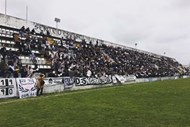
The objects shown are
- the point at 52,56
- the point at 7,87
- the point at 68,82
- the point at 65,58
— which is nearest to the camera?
the point at 7,87

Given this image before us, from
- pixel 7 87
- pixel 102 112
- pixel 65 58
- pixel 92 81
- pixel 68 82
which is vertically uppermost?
pixel 65 58

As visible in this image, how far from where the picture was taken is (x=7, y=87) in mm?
33062

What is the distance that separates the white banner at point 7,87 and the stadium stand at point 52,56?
239cm

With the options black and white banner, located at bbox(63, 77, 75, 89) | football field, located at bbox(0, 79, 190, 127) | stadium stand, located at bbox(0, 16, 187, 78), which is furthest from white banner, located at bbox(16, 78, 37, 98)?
black and white banner, located at bbox(63, 77, 75, 89)

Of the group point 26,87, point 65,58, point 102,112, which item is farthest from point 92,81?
point 102,112

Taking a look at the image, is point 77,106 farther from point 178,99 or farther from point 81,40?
point 81,40

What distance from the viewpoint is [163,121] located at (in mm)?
20453

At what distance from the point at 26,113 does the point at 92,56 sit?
129ft

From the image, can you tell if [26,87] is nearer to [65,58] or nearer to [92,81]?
[92,81]

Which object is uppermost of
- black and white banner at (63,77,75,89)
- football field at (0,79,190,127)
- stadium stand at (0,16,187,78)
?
stadium stand at (0,16,187,78)

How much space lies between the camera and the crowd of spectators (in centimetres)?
4000

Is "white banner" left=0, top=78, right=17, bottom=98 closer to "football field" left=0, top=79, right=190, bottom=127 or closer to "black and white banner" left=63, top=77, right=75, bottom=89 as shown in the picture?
"football field" left=0, top=79, right=190, bottom=127

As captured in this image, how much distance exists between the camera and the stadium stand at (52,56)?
4038 cm

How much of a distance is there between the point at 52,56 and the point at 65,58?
2.58m
